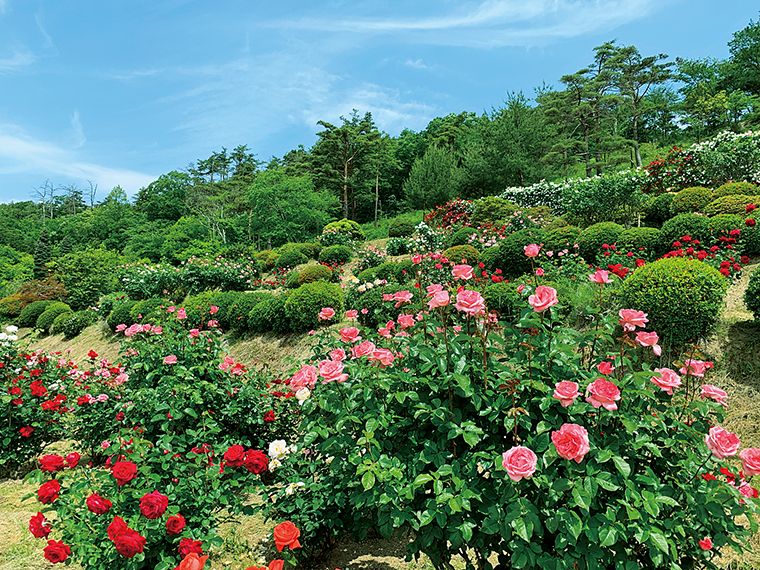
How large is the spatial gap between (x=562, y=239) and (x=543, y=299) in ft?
22.1

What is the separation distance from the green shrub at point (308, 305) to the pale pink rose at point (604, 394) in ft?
18.4

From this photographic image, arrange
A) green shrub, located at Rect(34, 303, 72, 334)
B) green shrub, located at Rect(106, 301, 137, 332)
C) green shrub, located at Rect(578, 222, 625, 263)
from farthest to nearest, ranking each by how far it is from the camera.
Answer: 1. green shrub, located at Rect(34, 303, 72, 334)
2. green shrub, located at Rect(106, 301, 137, 332)
3. green shrub, located at Rect(578, 222, 625, 263)

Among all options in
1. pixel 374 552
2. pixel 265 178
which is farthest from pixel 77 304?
pixel 374 552

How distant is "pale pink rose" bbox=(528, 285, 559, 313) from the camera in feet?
4.70

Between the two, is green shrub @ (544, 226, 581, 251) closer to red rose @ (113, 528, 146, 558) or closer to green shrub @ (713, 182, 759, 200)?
green shrub @ (713, 182, 759, 200)

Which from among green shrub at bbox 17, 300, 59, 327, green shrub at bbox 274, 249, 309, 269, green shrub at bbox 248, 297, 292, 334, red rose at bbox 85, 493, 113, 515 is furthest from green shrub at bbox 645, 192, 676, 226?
green shrub at bbox 17, 300, 59, 327

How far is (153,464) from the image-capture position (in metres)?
2.34

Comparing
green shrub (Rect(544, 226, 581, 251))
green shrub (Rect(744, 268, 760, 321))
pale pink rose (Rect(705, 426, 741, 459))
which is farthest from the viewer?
green shrub (Rect(544, 226, 581, 251))

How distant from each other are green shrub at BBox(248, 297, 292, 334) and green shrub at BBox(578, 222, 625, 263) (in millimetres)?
5483

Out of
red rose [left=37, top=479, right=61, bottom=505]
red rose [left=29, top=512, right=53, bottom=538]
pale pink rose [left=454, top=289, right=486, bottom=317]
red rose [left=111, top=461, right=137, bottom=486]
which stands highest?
pale pink rose [left=454, top=289, right=486, bottom=317]

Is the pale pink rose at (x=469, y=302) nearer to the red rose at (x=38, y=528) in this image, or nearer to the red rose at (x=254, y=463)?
the red rose at (x=254, y=463)

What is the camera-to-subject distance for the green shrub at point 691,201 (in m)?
7.69

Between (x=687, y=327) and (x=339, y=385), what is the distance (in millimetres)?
3941

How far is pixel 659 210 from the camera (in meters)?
8.93
